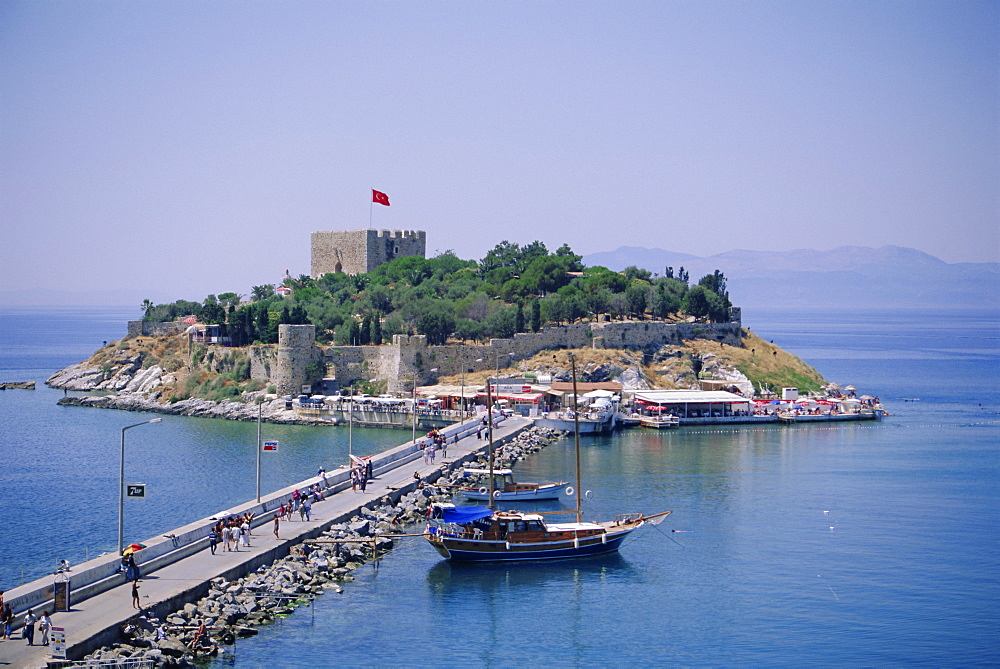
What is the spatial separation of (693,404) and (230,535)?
3678 centimetres

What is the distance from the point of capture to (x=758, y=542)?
31.1 meters

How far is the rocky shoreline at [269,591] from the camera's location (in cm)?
1997

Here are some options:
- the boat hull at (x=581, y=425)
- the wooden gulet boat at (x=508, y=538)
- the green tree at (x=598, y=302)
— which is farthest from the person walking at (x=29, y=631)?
the green tree at (x=598, y=302)

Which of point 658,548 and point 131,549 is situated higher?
point 131,549

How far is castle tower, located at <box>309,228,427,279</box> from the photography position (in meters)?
88.6

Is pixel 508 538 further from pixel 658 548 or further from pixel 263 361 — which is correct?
pixel 263 361

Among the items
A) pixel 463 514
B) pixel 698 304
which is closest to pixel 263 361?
pixel 698 304

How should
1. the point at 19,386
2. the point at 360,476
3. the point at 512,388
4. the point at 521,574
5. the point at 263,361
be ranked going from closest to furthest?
the point at 521,574
the point at 360,476
the point at 512,388
the point at 263,361
the point at 19,386

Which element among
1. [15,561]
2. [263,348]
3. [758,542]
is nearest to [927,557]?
[758,542]

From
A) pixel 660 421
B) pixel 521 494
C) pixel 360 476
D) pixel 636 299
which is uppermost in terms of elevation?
pixel 636 299

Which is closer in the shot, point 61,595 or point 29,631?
point 29,631

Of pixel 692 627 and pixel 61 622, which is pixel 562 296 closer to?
pixel 692 627

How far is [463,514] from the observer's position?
28906mm

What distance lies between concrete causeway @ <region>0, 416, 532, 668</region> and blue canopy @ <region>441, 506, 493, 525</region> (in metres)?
3.24
